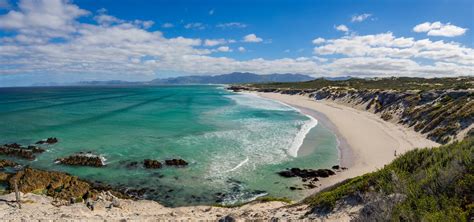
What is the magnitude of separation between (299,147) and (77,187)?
1916 cm

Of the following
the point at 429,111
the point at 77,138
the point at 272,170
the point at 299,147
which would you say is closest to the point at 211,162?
the point at 272,170

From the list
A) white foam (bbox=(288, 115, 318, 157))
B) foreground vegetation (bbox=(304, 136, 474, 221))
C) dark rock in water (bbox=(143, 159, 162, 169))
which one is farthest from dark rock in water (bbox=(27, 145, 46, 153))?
foreground vegetation (bbox=(304, 136, 474, 221))

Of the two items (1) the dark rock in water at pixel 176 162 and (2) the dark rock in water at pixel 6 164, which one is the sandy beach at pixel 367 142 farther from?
(2) the dark rock in water at pixel 6 164

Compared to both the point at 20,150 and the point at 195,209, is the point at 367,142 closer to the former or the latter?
the point at 195,209

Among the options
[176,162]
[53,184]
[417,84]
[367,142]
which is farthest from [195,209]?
[417,84]

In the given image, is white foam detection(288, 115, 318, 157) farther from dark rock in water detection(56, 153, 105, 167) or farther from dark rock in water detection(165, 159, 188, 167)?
dark rock in water detection(56, 153, 105, 167)

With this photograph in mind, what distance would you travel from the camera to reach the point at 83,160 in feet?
78.6

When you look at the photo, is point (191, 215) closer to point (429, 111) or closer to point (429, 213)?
point (429, 213)

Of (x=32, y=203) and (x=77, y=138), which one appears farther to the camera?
(x=77, y=138)

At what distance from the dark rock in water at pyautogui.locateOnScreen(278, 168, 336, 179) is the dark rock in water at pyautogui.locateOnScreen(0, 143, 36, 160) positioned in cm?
2116

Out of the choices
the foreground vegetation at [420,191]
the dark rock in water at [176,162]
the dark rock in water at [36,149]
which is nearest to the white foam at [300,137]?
the dark rock in water at [176,162]

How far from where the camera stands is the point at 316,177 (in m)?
21.1

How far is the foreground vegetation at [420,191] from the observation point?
22.6 feet

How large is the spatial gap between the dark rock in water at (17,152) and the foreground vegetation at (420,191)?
83.0 feet
